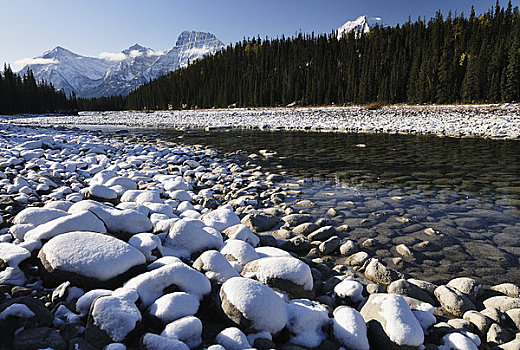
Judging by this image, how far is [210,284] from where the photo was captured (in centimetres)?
233

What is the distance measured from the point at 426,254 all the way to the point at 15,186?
644 centimetres

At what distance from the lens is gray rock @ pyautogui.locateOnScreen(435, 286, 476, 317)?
2549mm

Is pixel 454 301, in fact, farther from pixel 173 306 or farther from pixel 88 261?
pixel 88 261

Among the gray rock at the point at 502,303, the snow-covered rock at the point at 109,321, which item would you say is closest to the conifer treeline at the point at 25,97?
the snow-covered rock at the point at 109,321

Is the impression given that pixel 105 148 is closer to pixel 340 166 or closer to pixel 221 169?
pixel 221 169

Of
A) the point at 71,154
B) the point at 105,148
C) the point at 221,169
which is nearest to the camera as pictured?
the point at 221,169

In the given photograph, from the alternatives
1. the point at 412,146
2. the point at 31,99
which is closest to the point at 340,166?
the point at 412,146

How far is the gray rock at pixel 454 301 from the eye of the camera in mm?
2549

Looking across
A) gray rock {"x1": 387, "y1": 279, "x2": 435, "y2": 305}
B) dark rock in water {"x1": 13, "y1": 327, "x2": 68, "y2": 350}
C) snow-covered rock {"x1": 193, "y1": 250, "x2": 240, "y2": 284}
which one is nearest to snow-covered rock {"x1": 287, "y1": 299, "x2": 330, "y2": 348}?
snow-covered rock {"x1": 193, "y1": 250, "x2": 240, "y2": 284}

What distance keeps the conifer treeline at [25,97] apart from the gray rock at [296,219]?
7722 cm

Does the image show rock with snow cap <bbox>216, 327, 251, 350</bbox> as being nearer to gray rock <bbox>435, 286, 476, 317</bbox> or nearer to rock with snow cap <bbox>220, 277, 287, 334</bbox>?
rock with snow cap <bbox>220, 277, 287, 334</bbox>

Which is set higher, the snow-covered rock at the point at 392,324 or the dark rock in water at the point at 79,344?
the dark rock in water at the point at 79,344

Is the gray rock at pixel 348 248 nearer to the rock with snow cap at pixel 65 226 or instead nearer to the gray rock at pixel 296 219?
the gray rock at pixel 296 219

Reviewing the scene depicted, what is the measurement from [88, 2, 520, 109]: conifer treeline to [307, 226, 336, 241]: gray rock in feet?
143
